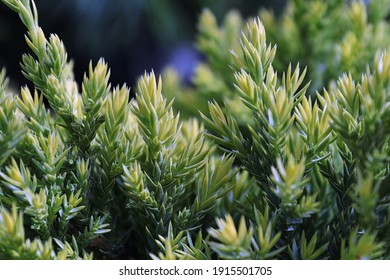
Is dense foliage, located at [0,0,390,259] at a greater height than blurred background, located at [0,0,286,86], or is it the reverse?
blurred background, located at [0,0,286,86]

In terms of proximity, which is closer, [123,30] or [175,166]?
[175,166]

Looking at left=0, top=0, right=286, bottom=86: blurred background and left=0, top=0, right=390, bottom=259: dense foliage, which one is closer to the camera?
left=0, top=0, right=390, bottom=259: dense foliage

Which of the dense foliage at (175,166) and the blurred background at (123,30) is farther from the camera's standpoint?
the blurred background at (123,30)

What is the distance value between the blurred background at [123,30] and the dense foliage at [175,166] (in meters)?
1.60

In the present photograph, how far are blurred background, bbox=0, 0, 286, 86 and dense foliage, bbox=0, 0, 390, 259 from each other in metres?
1.60

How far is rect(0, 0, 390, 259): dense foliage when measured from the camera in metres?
0.50

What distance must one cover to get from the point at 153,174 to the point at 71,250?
0.12 metres

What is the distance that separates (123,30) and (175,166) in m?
1.78

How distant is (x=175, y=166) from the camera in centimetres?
57

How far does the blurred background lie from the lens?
2221 millimetres

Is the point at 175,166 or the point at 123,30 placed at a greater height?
the point at 123,30

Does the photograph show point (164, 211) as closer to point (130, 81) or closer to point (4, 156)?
point (4, 156)

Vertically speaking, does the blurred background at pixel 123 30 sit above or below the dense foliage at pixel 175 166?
above

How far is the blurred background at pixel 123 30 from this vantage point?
7.29 ft
